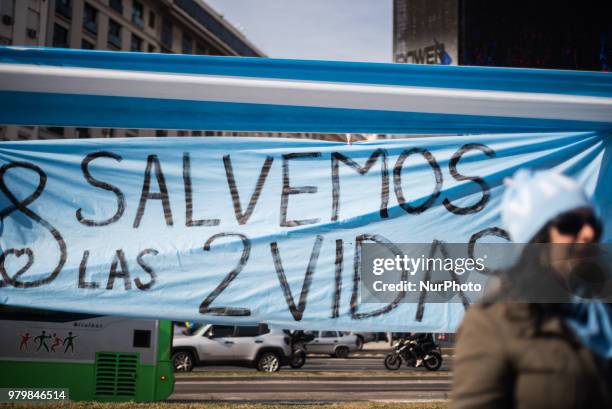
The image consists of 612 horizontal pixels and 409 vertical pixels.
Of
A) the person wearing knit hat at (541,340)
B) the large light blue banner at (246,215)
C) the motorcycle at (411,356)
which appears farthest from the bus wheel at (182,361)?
the person wearing knit hat at (541,340)

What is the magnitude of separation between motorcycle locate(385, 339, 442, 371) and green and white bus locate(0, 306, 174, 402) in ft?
43.3

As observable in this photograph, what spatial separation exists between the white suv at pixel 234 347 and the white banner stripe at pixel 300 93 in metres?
17.3

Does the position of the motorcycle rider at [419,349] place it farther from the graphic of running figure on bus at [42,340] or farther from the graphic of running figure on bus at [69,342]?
the graphic of running figure on bus at [42,340]

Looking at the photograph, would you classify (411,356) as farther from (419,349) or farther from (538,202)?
(538,202)

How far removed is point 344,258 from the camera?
3.96 metres

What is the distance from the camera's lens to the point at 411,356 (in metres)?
22.6

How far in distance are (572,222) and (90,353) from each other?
9.47m

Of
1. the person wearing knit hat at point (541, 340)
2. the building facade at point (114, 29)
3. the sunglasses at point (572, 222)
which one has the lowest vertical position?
the person wearing knit hat at point (541, 340)

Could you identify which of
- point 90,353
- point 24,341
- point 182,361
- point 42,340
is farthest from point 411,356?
point 24,341

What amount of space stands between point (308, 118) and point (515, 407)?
8.72 ft

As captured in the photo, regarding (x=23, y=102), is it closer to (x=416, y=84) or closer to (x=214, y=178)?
(x=214, y=178)

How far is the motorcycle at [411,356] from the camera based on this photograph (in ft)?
72.9

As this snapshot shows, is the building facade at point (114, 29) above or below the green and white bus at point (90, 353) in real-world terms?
above

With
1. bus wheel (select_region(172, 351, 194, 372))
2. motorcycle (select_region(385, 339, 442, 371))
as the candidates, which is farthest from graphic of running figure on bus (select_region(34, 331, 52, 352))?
motorcycle (select_region(385, 339, 442, 371))
